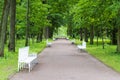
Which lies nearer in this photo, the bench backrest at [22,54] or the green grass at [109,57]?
the bench backrest at [22,54]

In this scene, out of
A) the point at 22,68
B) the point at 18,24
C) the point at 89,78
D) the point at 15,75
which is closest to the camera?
the point at 89,78

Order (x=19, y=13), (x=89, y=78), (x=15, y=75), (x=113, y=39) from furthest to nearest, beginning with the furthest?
(x=113, y=39) < (x=19, y=13) < (x=15, y=75) < (x=89, y=78)

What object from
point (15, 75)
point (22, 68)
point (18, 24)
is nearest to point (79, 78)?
point (15, 75)

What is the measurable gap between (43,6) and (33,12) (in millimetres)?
2113

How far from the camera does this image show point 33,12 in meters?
39.6

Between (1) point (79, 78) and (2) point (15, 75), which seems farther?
(2) point (15, 75)

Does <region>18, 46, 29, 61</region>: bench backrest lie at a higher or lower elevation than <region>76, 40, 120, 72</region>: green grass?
higher

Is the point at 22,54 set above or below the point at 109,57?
above

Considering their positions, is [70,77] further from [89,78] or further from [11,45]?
[11,45]

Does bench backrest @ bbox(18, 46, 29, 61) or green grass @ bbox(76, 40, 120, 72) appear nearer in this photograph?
bench backrest @ bbox(18, 46, 29, 61)

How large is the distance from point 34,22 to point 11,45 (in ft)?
49.9

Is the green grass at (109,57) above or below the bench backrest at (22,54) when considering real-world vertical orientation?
below

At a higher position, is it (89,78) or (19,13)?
(19,13)

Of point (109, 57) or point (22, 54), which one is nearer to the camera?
point (22, 54)
